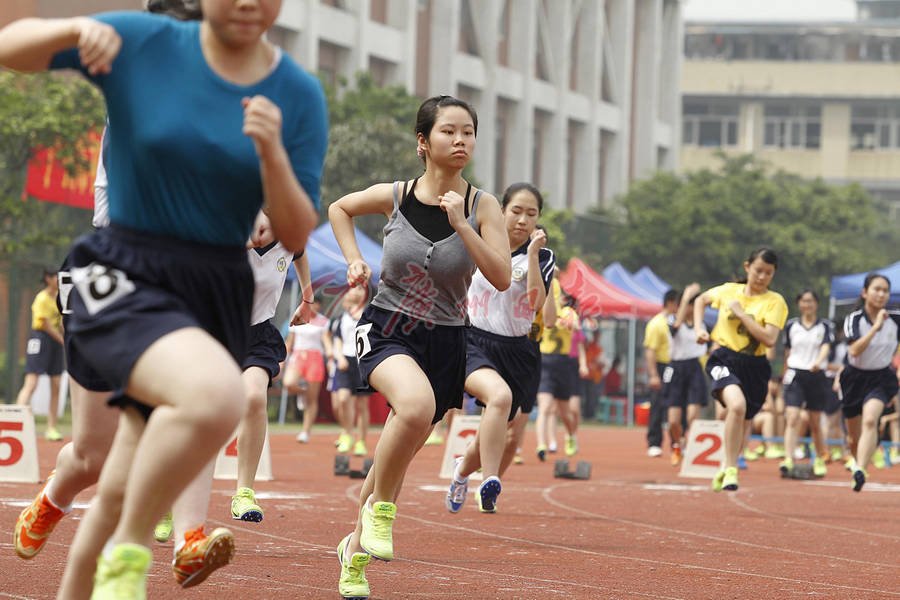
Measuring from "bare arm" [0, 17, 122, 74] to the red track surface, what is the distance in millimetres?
2873

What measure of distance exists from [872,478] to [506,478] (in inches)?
212

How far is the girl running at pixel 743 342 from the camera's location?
1390 cm

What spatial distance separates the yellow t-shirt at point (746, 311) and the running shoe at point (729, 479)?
3.41ft

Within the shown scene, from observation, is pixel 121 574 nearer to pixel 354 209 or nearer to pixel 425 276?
pixel 425 276

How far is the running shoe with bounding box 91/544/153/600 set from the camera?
414 cm


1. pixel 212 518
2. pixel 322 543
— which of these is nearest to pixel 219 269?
pixel 322 543

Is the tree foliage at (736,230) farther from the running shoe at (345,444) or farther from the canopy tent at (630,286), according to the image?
the running shoe at (345,444)

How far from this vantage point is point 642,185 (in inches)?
2302

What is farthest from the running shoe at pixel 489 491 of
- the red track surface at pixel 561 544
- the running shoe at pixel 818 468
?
the running shoe at pixel 818 468

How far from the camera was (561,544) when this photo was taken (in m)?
10.2

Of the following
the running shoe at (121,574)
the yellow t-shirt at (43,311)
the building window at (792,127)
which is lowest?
the running shoe at (121,574)

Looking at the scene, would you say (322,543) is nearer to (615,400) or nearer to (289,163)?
(289,163)

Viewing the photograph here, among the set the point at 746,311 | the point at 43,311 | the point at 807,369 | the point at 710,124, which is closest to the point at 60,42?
the point at 746,311

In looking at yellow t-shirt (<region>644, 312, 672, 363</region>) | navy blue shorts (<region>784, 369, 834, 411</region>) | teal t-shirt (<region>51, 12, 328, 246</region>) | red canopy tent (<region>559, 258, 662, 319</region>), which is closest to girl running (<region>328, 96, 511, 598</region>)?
teal t-shirt (<region>51, 12, 328, 246</region>)
